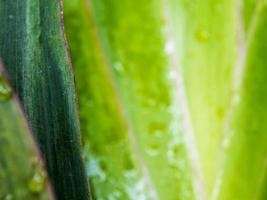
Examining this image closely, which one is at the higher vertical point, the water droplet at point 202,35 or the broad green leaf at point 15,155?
the water droplet at point 202,35

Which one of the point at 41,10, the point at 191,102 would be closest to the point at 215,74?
the point at 191,102

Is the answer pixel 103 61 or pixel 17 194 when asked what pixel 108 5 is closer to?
pixel 103 61

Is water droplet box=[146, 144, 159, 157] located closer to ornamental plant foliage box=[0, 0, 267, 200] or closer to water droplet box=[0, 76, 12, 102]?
ornamental plant foliage box=[0, 0, 267, 200]

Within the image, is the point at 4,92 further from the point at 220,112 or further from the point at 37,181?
the point at 220,112

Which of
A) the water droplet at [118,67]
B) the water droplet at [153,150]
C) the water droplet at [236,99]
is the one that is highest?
the water droplet at [118,67]

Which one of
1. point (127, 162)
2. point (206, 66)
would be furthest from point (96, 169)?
point (206, 66)

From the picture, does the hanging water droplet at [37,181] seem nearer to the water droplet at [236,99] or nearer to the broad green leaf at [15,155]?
the broad green leaf at [15,155]

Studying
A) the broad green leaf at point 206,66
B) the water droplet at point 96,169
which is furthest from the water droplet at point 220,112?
the water droplet at point 96,169
